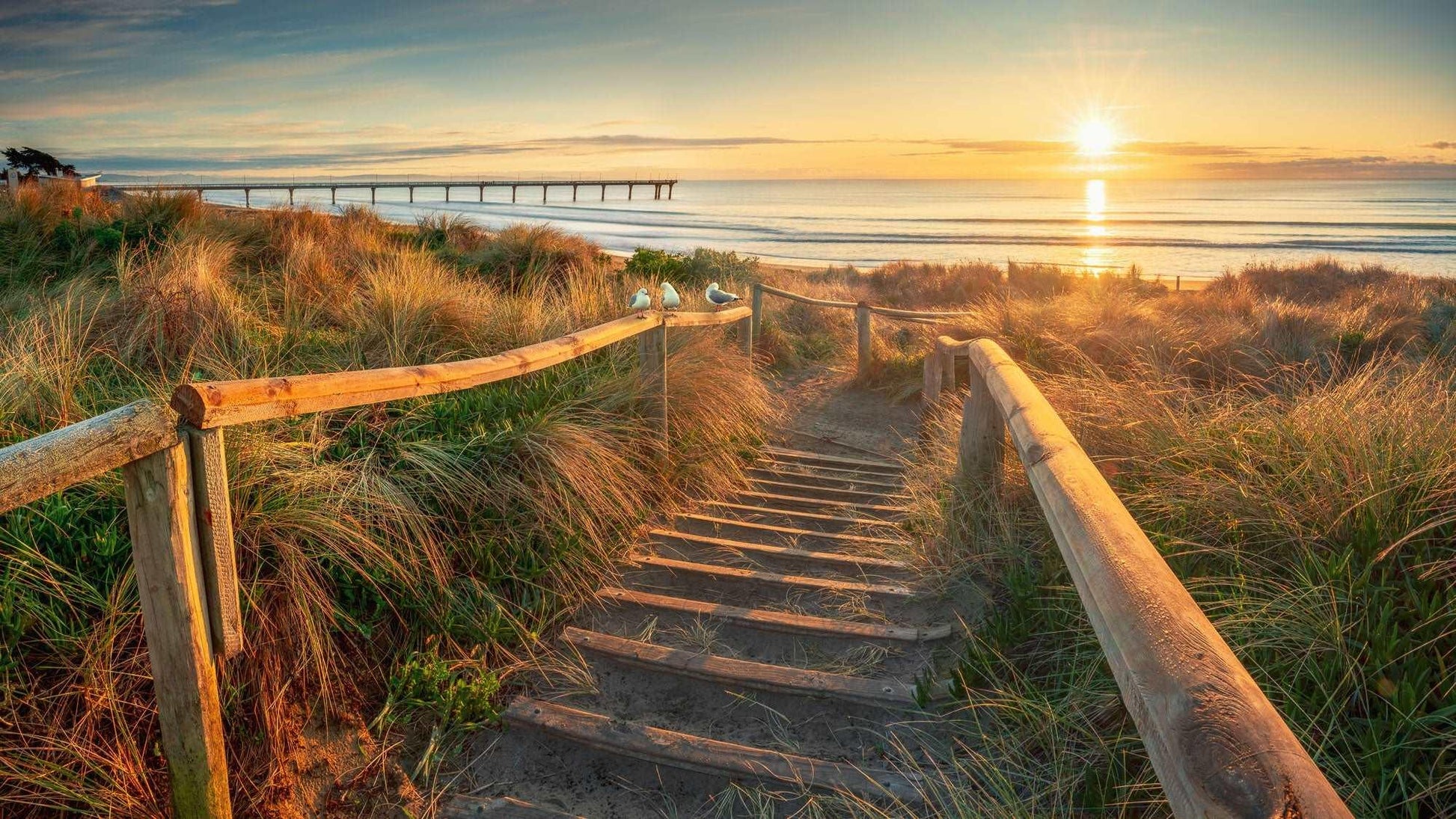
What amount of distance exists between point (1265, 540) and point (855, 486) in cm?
403

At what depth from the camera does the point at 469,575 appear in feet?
13.5

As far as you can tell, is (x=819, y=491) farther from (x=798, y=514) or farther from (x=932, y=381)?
(x=932, y=381)

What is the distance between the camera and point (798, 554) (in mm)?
5141

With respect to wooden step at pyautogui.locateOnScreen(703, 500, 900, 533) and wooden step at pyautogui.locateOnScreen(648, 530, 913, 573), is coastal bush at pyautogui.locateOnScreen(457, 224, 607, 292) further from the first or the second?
wooden step at pyautogui.locateOnScreen(648, 530, 913, 573)

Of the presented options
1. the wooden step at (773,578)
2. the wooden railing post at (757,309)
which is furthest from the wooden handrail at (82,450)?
the wooden railing post at (757,309)

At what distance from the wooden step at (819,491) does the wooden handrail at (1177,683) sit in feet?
13.2

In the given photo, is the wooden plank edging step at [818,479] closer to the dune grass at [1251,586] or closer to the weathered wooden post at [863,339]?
the dune grass at [1251,586]

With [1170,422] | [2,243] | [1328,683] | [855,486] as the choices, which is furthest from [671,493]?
[2,243]

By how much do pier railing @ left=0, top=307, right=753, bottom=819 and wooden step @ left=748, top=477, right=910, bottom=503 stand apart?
4.29 m

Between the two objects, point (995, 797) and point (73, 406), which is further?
point (73, 406)

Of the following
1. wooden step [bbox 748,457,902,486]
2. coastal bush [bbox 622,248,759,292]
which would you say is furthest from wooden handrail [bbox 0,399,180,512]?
coastal bush [bbox 622,248,759,292]

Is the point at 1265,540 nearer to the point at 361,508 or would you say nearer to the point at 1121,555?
the point at 1121,555

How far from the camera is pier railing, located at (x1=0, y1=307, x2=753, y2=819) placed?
2.09 metres

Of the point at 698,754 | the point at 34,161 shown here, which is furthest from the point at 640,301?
the point at 34,161
